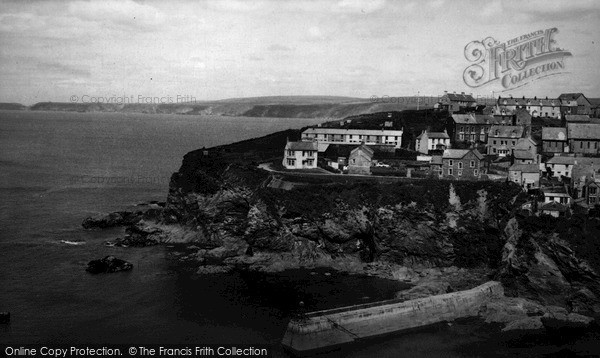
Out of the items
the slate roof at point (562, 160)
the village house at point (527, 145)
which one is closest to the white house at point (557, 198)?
the slate roof at point (562, 160)

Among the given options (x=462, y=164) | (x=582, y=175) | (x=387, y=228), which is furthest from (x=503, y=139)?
(x=387, y=228)

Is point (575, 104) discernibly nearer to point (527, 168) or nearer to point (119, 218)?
point (527, 168)

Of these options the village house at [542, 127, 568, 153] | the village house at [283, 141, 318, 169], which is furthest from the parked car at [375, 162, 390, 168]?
the village house at [542, 127, 568, 153]

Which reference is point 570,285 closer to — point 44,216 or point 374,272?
point 374,272

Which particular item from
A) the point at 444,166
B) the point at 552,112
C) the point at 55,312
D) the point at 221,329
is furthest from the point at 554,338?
the point at 552,112

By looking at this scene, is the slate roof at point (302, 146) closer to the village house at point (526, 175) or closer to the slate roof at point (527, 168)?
the village house at point (526, 175)

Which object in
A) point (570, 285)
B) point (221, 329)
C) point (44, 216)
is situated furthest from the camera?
point (44, 216)
